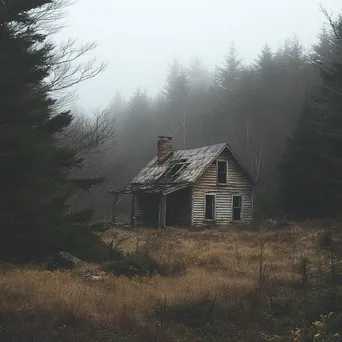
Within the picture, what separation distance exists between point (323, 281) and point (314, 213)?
68.6 ft

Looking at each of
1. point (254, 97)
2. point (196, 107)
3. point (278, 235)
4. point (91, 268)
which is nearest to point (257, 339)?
point (91, 268)

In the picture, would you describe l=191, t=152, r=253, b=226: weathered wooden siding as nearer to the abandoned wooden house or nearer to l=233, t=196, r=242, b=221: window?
the abandoned wooden house

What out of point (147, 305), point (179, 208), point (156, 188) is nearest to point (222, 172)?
point (179, 208)

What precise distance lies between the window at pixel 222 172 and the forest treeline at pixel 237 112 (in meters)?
4.12

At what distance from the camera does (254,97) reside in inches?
2023

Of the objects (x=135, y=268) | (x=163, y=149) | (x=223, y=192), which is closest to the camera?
(x=135, y=268)

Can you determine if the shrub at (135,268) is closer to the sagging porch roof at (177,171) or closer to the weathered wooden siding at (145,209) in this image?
the sagging porch roof at (177,171)

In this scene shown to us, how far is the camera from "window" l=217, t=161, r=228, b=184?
31438 mm

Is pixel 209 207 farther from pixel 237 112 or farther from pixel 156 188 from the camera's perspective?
pixel 237 112

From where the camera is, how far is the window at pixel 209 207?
102 ft

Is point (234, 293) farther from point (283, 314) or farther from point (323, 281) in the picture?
point (323, 281)

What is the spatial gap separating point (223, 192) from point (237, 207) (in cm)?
166

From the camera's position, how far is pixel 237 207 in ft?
105

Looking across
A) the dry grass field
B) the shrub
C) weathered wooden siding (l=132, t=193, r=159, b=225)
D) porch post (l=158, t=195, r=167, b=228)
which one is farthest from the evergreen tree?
the dry grass field
